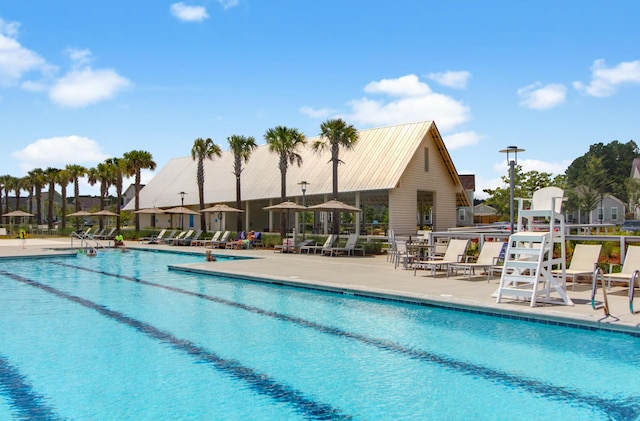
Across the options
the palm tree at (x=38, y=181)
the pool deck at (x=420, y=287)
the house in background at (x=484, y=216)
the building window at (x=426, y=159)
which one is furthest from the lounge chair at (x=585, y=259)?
the palm tree at (x=38, y=181)

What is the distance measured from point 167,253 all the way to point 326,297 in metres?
16.7

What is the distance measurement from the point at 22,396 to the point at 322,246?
18.1 m

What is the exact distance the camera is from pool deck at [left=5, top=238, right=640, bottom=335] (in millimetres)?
8812

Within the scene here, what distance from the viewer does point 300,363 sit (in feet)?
24.0

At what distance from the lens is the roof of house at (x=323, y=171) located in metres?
27.7

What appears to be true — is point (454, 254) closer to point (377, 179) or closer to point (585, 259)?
point (585, 259)

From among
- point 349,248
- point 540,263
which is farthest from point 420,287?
point 349,248

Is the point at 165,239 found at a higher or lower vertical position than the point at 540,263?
lower

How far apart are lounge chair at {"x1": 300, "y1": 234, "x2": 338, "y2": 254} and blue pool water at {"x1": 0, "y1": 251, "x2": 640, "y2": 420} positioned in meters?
10.9

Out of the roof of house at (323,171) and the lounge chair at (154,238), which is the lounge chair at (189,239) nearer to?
the lounge chair at (154,238)

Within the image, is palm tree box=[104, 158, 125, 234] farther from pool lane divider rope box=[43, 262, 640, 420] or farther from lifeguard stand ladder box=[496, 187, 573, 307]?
lifeguard stand ladder box=[496, 187, 573, 307]

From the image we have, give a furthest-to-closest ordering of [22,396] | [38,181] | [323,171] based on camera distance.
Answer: [38,181] < [323,171] < [22,396]

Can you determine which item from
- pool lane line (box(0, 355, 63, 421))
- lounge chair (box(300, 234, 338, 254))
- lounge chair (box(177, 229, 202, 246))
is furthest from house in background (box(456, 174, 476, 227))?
pool lane line (box(0, 355, 63, 421))

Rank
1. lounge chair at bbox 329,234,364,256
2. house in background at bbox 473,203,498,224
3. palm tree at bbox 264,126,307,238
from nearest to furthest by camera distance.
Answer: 1. lounge chair at bbox 329,234,364,256
2. palm tree at bbox 264,126,307,238
3. house in background at bbox 473,203,498,224
